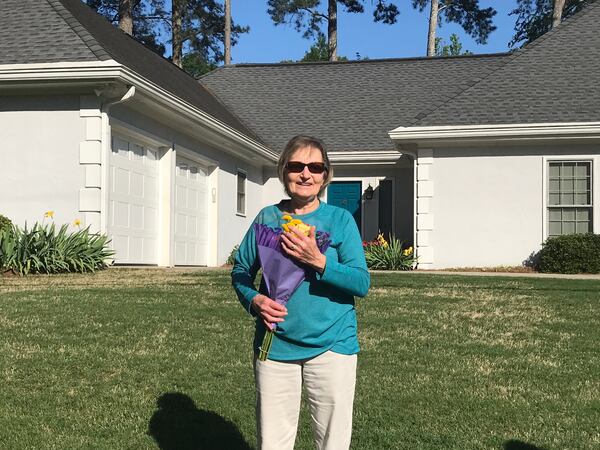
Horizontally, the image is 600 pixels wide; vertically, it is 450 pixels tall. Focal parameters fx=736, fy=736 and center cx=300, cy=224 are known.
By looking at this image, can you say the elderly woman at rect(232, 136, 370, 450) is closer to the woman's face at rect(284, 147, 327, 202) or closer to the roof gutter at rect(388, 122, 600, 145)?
the woman's face at rect(284, 147, 327, 202)

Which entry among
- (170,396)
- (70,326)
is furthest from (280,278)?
(70,326)

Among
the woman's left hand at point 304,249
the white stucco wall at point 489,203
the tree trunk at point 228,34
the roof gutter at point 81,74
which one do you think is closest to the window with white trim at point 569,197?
the white stucco wall at point 489,203

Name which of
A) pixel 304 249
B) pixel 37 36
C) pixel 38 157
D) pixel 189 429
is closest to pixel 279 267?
pixel 304 249

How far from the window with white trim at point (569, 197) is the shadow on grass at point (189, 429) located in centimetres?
1248

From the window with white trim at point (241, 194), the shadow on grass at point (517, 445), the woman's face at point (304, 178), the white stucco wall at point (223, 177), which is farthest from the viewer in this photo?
the window with white trim at point (241, 194)

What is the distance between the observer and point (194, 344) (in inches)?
233

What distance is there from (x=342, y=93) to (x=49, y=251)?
1208cm

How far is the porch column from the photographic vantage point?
51.3ft

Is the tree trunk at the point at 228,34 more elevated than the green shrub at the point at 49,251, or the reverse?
the tree trunk at the point at 228,34

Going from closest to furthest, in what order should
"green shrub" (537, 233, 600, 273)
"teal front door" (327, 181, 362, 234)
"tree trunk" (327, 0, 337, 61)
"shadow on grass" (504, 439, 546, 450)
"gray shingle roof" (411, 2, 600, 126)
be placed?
"shadow on grass" (504, 439, 546, 450)
"green shrub" (537, 233, 600, 273)
"gray shingle roof" (411, 2, 600, 126)
"teal front door" (327, 181, 362, 234)
"tree trunk" (327, 0, 337, 61)

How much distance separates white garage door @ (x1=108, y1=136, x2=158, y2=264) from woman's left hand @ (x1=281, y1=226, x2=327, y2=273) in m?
10.4

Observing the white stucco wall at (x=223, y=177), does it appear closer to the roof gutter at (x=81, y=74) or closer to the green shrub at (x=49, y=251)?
the roof gutter at (x=81, y=74)

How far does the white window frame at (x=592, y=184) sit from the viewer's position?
1495 centimetres

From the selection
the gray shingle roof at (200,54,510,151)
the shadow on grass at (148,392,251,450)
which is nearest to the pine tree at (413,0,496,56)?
the gray shingle roof at (200,54,510,151)
